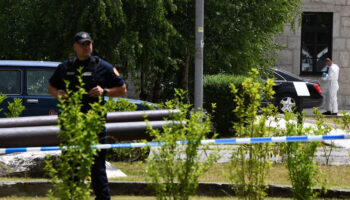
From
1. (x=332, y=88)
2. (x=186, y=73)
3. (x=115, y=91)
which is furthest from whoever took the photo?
(x=332, y=88)

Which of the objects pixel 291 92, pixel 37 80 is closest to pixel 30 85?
pixel 37 80

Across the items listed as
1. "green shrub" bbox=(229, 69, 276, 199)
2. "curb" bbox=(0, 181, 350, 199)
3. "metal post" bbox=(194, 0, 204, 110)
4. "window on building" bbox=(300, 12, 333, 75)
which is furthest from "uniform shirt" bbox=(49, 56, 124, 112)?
"window on building" bbox=(300, 12, 333, 75)

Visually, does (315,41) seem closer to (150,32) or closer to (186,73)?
(186,73)

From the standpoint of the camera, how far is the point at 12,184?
6445 millimetres

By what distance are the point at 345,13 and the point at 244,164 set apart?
757 inches

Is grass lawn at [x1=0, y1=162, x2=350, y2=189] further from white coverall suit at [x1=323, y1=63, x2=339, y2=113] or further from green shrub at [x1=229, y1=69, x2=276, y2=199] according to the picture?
white coverall suit at [x1=323, y1=63, x2=339, y2=113]

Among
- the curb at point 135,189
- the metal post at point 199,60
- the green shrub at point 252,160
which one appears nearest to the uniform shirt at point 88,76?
the green shrub at point 252,160

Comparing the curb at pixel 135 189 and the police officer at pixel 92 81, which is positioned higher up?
the police officer at pixel 92 81

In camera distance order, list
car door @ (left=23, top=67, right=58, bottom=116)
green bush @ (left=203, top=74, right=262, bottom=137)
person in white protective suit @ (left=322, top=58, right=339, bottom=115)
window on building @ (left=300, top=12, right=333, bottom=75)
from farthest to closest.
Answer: window on building @ (left=300, top=12, right=333, bottom=75), person in white protective suit @ (left=322, top=58, right=339, bottom=115), green bush @ (left=203, top=74, right=262, bottom=137), car door @ (left=23, top=67, right=58, bottom=116)

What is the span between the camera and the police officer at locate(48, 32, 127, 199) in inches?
210

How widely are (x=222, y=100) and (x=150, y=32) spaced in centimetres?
258

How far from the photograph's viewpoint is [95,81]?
5449mm

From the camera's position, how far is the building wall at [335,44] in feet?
75.9

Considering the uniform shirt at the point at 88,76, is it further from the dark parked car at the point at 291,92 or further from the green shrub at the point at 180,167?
the dark parked car at the point at 291,92
